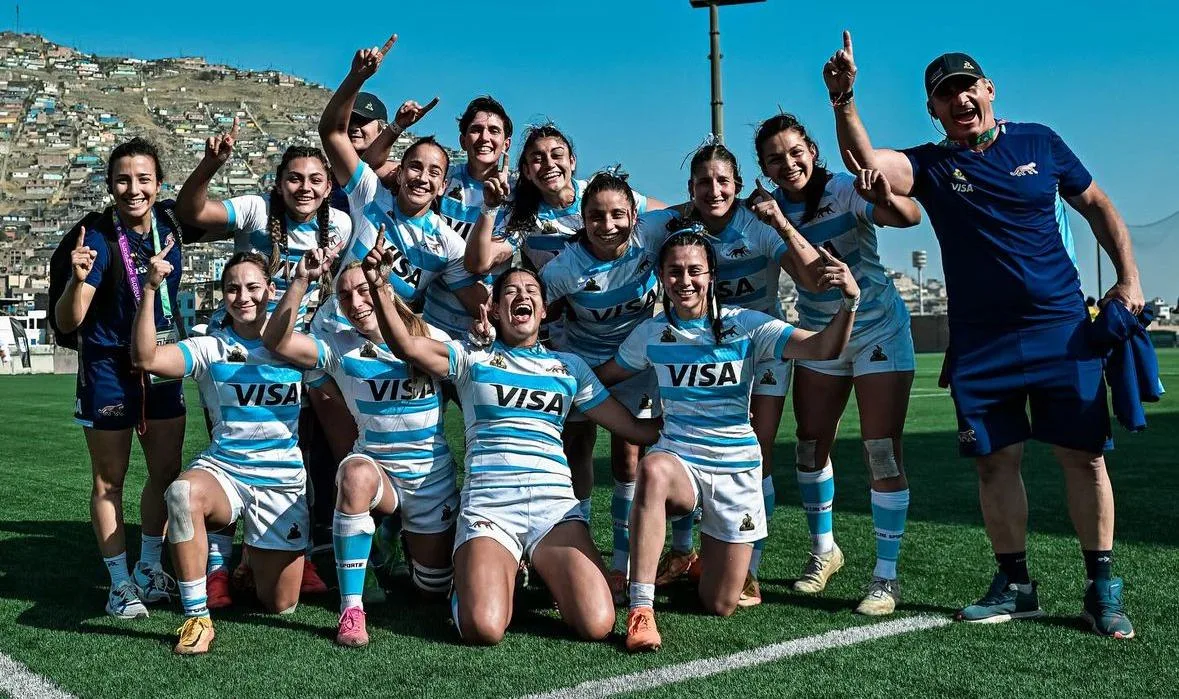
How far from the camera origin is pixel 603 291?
188 inches

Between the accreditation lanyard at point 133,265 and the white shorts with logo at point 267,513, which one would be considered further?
the accreditation lanyard at point 133,265

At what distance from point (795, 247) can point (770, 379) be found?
786 millimetres

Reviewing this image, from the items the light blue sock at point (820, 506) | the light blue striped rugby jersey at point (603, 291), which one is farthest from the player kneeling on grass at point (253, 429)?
the light blue sock at point (820, 506)

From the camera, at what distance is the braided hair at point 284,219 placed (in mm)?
4852

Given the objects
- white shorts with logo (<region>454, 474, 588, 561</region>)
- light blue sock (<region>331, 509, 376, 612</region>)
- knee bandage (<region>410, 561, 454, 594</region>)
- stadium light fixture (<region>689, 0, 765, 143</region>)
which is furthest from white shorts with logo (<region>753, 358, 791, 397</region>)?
stadium light fixture (<region>689, 0, 765, 143</region>)

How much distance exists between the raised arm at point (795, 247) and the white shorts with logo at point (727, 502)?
0.81 meters

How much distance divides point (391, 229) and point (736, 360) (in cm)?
165

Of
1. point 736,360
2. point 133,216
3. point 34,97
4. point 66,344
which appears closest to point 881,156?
point 736,360

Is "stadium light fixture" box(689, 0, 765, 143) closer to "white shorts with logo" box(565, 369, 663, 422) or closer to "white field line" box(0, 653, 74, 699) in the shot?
"white shorts with logo" box(565, 369, 663, 422)

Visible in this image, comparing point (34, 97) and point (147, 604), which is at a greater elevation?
point (34, 97)

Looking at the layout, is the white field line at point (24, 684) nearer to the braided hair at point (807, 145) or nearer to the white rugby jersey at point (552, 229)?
the white rugby jersey at point (552, 229)

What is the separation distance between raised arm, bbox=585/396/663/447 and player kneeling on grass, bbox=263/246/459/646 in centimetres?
68

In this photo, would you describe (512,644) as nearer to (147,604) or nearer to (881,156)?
(147,604)

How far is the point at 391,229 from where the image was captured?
4863 millimetres
